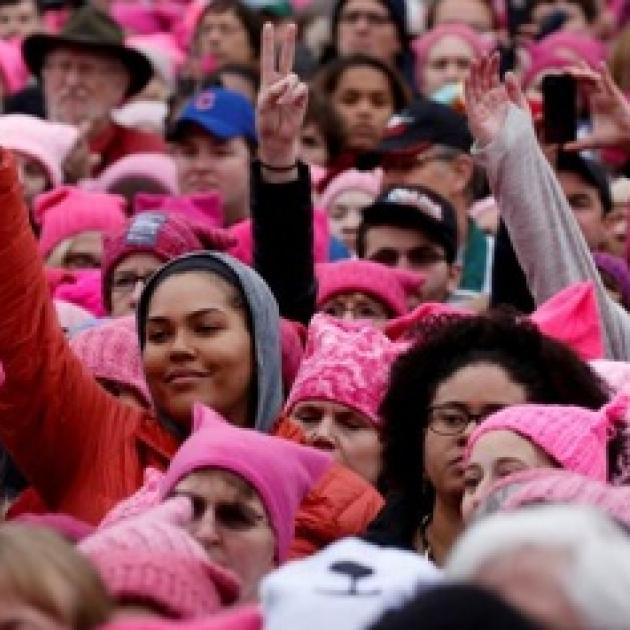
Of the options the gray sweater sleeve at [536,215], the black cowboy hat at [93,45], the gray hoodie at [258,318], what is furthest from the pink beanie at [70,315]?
the black cowboy hat at [93,45]

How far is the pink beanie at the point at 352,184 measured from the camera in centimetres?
1236

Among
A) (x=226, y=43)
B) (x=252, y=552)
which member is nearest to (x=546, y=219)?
(x=252, y=552)

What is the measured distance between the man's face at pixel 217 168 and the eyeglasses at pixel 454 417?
156 inches

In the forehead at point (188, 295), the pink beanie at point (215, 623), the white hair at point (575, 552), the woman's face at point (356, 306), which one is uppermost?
the white hair at point (575, 552)

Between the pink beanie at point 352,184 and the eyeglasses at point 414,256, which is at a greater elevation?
the eyeglasses at point 414,256

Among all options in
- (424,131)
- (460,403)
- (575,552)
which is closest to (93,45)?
(424,131)

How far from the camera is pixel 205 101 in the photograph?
1224 cm

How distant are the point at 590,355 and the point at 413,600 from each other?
12.2ft

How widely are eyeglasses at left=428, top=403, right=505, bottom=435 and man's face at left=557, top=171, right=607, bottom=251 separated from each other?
3.32 metres

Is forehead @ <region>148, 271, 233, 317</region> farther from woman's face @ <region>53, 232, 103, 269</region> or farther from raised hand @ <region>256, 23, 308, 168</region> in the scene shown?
woman's face @ <region>53, 232, 103, 269</region>

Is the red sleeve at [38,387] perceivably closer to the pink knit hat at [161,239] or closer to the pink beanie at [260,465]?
the pink beanie at [260,465]

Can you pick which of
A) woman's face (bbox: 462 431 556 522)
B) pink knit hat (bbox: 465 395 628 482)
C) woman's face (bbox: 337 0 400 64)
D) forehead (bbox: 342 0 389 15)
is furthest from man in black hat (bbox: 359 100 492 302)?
woman's face (bbox: 462 431 556 522)

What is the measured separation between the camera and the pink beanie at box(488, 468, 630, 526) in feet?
21.4

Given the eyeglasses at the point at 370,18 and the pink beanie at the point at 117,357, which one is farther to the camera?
the eyeglasses at the point at 370,18
